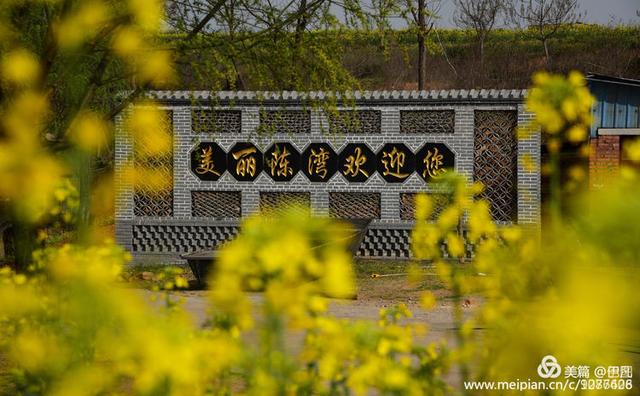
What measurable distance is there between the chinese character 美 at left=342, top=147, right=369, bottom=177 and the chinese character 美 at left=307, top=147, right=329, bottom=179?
1.08 feet

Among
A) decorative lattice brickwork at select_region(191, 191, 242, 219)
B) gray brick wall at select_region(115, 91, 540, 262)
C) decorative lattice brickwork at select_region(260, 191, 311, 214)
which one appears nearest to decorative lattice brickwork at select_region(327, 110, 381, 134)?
gray brick wall at select_region(115, 91, 540, 262)

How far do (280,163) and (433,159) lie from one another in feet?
7.52

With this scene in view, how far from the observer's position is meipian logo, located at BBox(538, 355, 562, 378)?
7.81 ft

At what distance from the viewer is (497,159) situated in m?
13.0

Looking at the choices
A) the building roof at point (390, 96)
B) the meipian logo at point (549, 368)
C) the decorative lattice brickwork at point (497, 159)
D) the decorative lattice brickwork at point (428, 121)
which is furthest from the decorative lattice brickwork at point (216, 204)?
the meipian logo at point (549, 368)

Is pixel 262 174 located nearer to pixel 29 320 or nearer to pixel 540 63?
pixel 29 320

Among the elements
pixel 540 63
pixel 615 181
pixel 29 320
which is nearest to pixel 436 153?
pixel 29 320

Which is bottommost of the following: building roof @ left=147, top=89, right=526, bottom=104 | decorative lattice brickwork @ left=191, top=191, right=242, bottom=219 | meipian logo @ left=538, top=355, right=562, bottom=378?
meipian logo @ left=538, top=355, right=562, bottom=378

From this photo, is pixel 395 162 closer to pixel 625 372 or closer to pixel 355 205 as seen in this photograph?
pixel 355 205

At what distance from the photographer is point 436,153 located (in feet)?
43.1

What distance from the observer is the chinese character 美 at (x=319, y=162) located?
527 inches

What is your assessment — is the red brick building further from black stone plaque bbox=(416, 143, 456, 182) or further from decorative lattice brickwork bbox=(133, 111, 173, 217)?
decorative lattice brickwork bbox=(133, 111, 173, 217)

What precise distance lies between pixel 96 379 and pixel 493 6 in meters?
29.0

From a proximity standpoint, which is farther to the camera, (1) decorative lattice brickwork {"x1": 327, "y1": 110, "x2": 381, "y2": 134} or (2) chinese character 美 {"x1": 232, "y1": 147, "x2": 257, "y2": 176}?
(2) chinese character 美 {"x1": 232, "y1": 147, "x2": 257, "y2": 176}
